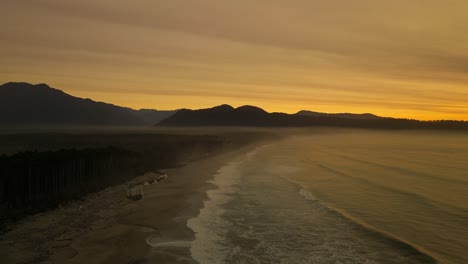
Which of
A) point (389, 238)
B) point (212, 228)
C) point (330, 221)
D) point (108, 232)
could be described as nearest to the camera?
point (108, 232)

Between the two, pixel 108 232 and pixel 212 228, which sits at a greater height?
pixel 108 232

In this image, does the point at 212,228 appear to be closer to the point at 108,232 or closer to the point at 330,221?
the point at 108,232

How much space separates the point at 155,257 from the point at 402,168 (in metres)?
46.3

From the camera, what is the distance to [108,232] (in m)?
19.2

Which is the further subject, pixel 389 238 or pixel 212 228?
pixel 212 228

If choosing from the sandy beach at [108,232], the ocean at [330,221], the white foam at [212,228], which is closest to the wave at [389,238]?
the ocean at [330,221]

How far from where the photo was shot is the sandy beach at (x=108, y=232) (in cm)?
1582

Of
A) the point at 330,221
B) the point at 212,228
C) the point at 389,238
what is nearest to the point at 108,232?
the point at 212,228

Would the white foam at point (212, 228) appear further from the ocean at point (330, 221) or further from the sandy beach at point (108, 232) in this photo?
the sandy beach at point (108, 232)

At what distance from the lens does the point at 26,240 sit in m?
17.2

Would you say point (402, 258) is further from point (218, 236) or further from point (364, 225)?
point (218, 236)

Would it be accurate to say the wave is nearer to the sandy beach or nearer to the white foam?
the white foam

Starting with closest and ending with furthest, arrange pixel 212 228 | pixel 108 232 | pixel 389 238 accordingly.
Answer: pixel 108 232 → pixel 389 238 → pixel 212 228

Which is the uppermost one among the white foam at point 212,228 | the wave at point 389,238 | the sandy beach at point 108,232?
the sandy beach at point 108,232
